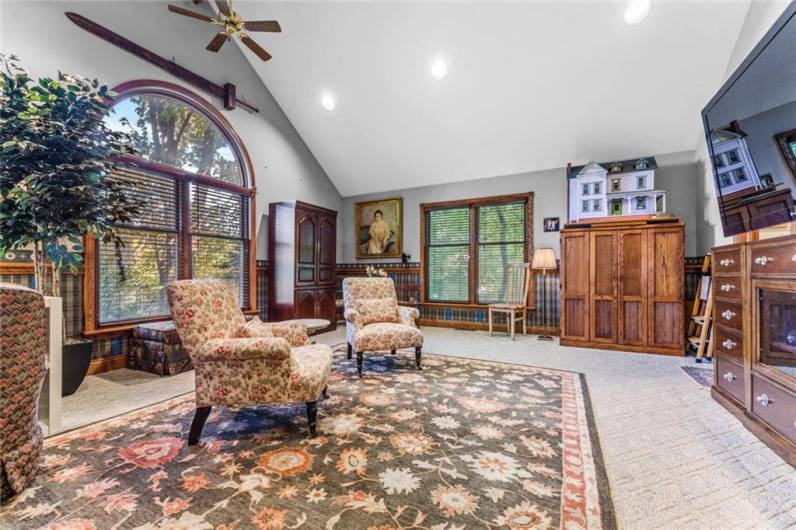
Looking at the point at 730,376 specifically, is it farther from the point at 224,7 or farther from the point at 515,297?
the point at 224,7

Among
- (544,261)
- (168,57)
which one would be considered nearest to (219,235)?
(168,57)

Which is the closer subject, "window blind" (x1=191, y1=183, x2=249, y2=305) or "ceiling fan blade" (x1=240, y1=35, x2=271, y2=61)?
"ceiling fan blade" (x1=240, y1=35, x2=271, y2=61)

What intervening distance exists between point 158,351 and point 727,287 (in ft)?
16.0

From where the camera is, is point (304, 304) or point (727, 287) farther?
point (304, 304)

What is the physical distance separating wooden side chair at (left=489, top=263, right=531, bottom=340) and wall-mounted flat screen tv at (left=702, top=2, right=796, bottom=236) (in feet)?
9.06

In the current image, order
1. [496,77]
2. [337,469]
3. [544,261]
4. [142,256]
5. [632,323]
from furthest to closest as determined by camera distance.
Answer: [544,261] → [496,77] → [632,323] → [142,256] → [337,469]

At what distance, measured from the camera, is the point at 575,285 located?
177 inches

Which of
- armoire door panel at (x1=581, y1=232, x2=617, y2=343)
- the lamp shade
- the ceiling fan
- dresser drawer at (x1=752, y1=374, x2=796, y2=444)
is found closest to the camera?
dresser drawer at (x1=752, y1=374, x2=796, y2=444)

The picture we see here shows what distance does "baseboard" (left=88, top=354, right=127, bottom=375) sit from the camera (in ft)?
10.9

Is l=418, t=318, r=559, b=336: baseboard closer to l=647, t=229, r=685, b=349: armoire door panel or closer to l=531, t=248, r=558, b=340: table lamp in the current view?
l=531, t=248, r=558, b=340: table lamp

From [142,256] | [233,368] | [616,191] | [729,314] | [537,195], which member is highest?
[537,195]

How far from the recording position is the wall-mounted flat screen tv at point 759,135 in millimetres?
1799

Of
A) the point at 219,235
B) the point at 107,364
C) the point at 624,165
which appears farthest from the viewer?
the point at 624,165

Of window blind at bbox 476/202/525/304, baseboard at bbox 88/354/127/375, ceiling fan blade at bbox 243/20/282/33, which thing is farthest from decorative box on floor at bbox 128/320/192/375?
window blind at bbox 476/202/525/304
